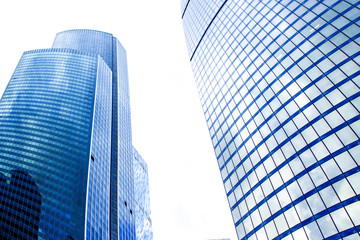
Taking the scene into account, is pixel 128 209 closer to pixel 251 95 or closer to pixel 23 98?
pixel 23 98

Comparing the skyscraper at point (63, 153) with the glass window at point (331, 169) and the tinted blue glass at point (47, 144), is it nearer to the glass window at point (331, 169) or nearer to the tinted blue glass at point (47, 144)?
the tinted blue glass at point (47, 144)

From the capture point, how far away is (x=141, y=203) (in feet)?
488

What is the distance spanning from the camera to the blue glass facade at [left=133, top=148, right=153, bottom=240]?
135 metres

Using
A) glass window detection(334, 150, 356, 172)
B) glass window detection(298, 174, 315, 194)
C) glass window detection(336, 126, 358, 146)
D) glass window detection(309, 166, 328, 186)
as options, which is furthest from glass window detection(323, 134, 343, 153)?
glass window detection(298, 174, 315, 194)

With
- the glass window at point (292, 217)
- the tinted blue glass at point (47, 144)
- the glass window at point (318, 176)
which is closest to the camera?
the glass window at point (318, 176)

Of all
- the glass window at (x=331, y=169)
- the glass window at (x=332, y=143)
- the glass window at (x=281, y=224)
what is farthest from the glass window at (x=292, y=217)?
the glass window at (x=332, y=143)

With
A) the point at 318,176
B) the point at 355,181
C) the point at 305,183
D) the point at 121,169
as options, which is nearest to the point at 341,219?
the point at 355,181

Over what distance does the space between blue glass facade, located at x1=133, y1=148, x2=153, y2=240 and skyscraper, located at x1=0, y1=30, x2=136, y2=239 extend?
13057 millimetres

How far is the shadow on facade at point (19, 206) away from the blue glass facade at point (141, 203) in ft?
194

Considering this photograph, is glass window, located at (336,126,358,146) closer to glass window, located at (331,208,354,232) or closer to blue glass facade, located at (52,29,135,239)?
glass window, located at (331,208,354,232)

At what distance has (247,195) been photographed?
43562mm

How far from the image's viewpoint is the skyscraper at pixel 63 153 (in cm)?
7856

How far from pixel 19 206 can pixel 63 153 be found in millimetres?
21680

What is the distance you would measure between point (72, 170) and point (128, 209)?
39.1 metres
